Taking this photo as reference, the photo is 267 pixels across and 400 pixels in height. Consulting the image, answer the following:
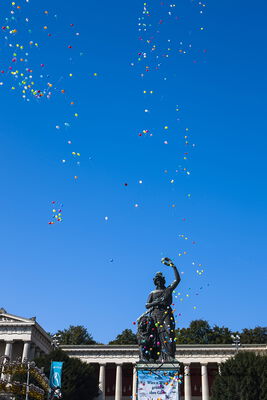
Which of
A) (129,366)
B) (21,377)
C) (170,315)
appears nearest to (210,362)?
(129,366)

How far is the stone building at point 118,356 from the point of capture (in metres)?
74.8

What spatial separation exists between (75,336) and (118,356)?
2629 centimetres

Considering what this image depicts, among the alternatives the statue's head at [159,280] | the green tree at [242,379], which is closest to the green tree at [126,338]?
the green tree at [242,379]

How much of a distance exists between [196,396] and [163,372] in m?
65.6

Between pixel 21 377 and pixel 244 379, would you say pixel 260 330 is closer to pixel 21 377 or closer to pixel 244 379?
pixel 244 379

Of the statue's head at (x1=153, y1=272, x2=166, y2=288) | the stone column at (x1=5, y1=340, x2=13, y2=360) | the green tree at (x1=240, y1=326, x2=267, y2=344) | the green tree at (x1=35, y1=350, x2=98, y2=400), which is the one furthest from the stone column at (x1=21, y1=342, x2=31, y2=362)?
the statue's head at (x1=153, y1=272, x2=166, y2=288)

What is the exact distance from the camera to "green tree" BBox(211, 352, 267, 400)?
2094 inches

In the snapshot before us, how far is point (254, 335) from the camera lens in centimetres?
9438

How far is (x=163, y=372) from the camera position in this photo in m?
17.3

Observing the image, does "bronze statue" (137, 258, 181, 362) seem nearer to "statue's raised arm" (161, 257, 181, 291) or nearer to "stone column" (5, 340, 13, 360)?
"statue's raised arm" (161, 257, 181, 291)

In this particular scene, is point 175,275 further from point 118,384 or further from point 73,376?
point 118,384

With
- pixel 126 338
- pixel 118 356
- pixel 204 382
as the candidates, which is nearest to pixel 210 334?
pixel 126 338

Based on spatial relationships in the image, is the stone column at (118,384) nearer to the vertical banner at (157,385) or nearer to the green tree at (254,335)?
the green tree at (254,335)

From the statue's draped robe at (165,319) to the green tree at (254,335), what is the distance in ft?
263
